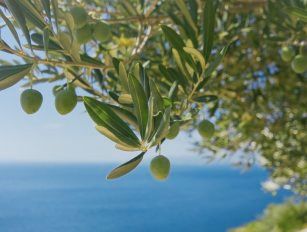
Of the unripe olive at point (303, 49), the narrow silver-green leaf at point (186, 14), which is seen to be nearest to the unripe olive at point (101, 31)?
the narrow silver-green leaf at point (186, 14)

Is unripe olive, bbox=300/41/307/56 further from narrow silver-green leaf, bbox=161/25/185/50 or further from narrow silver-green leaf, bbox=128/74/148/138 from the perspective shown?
narrow silver-green leaf, bbox=128/74/148/138

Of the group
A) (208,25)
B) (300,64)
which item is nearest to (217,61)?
(208,25)

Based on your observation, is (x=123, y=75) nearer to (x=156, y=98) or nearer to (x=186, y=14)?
(x=156, y=98)

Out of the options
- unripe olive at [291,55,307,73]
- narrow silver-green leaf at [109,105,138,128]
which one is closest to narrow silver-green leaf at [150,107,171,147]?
narrow silver-green leaf at [109,105,138,128]

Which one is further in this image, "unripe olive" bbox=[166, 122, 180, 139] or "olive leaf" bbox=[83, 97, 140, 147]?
"unripe olive" bbox=[166, 122, 180, 139]

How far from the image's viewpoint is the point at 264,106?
4.47 m

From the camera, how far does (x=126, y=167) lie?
85 cm

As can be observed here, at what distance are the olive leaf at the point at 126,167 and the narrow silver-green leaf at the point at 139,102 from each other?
0.15ft

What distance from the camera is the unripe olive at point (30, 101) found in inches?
46.1

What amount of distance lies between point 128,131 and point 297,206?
1492 cm

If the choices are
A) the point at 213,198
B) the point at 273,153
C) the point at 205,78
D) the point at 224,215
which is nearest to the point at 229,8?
the point at 205,78

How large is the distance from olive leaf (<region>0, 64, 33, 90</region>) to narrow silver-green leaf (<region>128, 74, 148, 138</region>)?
258mm

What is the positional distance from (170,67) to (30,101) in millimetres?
404

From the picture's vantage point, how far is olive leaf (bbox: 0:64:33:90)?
0.96 meters
